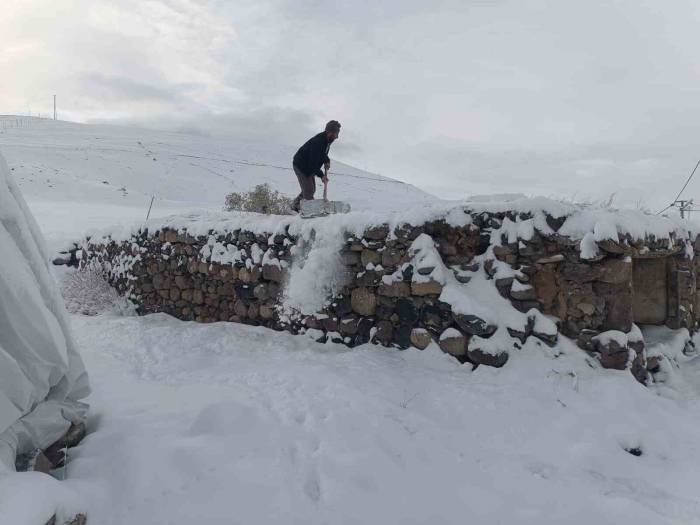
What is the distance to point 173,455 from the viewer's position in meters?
2.43

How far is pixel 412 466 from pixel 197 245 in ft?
14.2

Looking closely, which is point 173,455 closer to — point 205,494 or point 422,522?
point 205,494

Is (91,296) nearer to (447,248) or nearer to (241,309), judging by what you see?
(241,309)

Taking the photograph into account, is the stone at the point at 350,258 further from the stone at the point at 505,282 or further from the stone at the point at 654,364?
the stone at the point at 654,364

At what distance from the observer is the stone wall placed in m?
3.61

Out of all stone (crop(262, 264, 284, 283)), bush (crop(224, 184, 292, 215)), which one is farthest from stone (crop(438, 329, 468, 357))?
bush (crop(224, 184, 292, 215))

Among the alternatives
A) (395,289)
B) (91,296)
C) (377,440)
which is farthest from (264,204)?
(377,440)

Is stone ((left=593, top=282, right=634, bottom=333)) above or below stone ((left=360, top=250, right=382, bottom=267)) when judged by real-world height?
below

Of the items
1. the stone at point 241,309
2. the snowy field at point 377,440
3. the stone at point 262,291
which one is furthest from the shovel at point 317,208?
the snowy field at point 377,440

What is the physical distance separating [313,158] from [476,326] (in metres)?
3.80

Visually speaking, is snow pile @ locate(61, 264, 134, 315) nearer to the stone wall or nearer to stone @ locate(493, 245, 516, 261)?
the stone wall

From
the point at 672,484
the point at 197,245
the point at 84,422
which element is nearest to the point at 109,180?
the point at 197,245

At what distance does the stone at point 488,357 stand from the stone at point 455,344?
8 centimetres

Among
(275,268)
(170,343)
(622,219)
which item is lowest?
(170,343)
